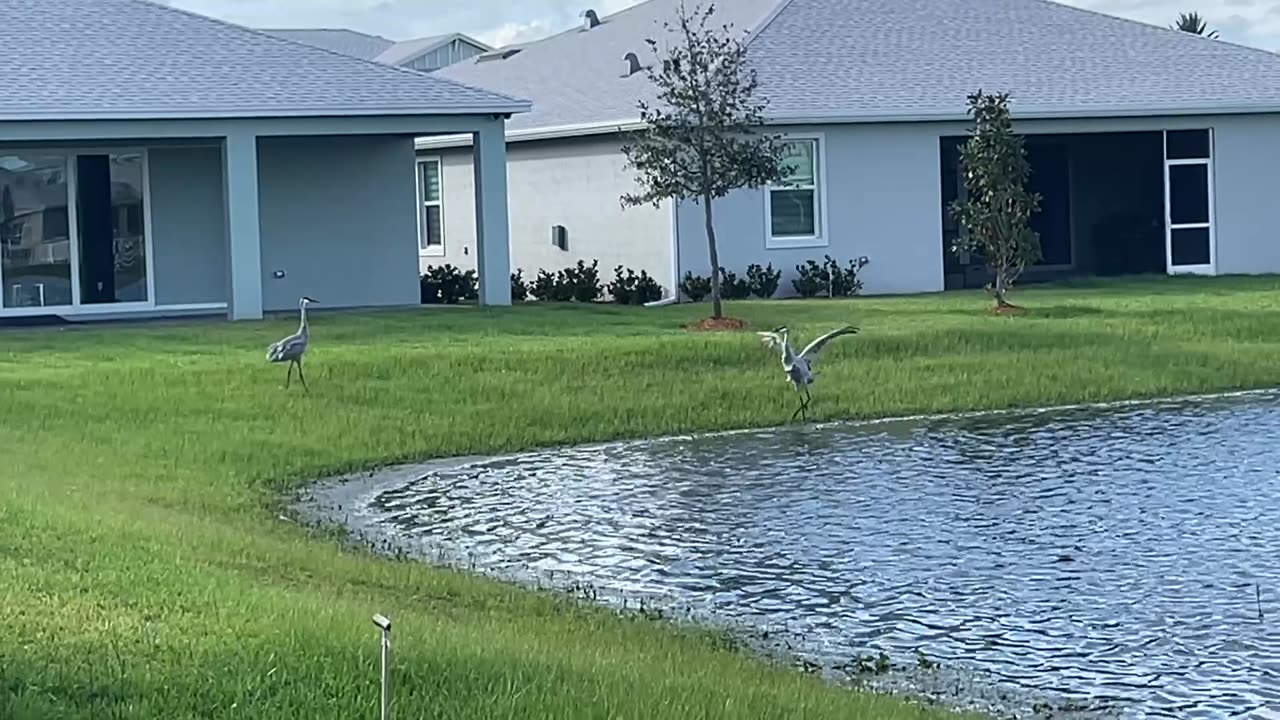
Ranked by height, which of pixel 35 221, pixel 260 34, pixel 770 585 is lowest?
pixel 770 585

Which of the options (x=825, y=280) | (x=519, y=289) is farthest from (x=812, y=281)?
(x=519, y=289)

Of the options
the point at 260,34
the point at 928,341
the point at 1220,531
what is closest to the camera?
the point at 1220,531

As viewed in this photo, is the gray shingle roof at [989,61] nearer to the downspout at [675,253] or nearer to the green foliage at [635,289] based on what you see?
the downspout at [675,253]

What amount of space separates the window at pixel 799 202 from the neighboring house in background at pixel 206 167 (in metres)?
4.98

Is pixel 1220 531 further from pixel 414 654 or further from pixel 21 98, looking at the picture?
pixel 21 98

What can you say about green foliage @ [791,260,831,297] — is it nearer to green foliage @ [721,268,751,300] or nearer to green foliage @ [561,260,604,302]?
green foliage @ [721,268,751,300]

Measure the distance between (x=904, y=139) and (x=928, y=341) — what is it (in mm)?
10174

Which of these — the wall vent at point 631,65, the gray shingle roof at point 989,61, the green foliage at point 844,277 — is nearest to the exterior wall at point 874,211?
the green foliage at point 844,277

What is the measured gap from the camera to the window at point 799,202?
3203cm

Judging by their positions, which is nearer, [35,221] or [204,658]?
[204,658]

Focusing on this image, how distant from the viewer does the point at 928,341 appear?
22969 millimetres

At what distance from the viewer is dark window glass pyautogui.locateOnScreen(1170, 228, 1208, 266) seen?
3491cm

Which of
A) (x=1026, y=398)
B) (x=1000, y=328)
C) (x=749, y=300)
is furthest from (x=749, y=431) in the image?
(x=749, y=300)

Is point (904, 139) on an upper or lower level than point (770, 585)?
upper
